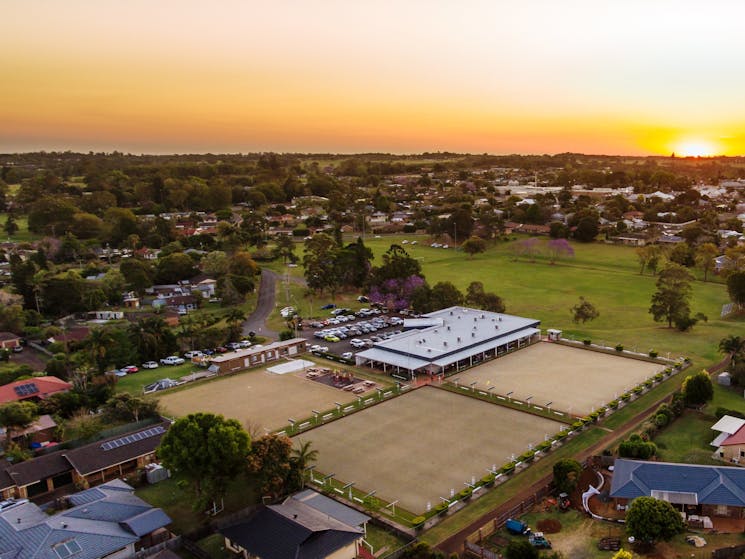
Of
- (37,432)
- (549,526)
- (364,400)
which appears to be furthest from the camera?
(364,400)

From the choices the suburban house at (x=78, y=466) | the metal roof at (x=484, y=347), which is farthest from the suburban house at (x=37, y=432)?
the metal roof at (x=484, y=347)

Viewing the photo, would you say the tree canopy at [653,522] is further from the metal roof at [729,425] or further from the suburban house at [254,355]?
the suburban house at [254,355]

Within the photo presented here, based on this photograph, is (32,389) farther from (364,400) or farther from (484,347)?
(484,347)

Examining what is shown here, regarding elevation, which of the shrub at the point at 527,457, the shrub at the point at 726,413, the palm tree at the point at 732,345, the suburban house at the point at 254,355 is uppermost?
the palm tree at the point at 732,345

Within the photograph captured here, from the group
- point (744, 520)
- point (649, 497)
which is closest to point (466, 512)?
point (649, 497)

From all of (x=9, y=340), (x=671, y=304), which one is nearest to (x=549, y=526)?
(x=671, y=304)
